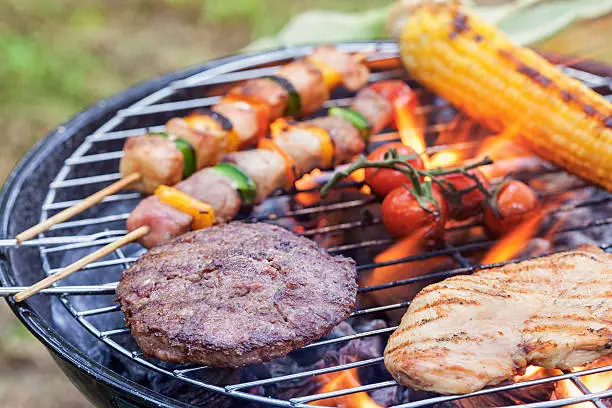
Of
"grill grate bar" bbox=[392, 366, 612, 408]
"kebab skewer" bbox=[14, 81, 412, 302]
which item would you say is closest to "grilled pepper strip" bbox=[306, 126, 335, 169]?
"kebab skewer" bbox=[14, 81, 412, 302]

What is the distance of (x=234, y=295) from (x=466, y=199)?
1.44 meters

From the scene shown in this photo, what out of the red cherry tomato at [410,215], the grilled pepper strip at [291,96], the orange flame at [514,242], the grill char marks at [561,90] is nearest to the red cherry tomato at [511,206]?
the orange flame at [514,242]

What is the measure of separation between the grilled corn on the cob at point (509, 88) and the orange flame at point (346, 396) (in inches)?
66.7

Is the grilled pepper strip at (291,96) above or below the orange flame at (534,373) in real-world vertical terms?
above

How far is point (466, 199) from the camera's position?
348 centimetres

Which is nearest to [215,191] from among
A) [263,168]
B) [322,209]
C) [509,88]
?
[263,168]

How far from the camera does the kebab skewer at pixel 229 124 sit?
3.49 meters

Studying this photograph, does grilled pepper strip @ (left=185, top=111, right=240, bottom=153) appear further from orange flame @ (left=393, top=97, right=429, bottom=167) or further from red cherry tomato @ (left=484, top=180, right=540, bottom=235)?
red cherry tomato @ (left=484, top=180, right=540, bottom=235)

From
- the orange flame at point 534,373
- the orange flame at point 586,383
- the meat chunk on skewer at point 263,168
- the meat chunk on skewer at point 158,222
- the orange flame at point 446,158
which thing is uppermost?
the meat chunk on skewer at point 263,168

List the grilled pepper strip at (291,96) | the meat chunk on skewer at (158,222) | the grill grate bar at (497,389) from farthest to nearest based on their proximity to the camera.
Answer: the grilled pepper strip at (291,96)
the meat chunk on skewer at (158,222)
the grill grate bar at (497,389)

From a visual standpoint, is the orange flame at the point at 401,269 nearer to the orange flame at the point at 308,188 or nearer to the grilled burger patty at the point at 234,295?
the grilled burger patty at the point at 234,295

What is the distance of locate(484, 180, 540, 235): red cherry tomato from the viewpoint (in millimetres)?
3369

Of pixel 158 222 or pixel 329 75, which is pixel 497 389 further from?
pixel 329 75

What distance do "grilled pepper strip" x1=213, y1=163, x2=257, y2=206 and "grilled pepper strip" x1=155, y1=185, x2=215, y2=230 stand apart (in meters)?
0.23
